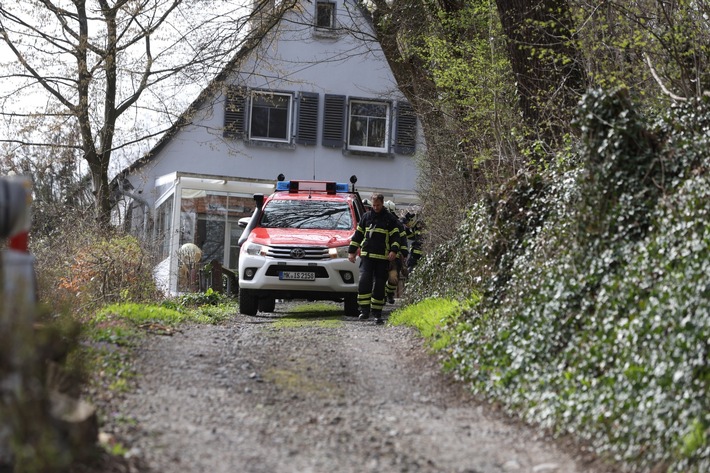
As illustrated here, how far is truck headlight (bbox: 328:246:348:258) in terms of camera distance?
17.0 metres

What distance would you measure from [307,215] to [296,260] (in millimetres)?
1500

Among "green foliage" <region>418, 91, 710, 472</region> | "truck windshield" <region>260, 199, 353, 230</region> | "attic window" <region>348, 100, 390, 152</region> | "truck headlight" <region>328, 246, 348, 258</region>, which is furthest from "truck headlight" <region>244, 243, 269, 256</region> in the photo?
"attic window" <region>348, 100, 390, 152</region>

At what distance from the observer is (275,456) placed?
6.55 m

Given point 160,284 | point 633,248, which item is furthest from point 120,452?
point 160,284

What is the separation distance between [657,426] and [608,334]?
155cm

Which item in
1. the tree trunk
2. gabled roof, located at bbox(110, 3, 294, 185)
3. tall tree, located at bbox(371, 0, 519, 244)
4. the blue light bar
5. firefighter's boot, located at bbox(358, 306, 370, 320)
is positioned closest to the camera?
the tree trunk

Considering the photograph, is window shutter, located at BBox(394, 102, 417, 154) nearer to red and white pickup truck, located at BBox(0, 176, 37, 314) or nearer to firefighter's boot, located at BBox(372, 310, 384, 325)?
firefighter's boot, located at BBox(372, 310, 384, 325)

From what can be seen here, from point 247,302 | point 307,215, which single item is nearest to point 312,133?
point 307,215

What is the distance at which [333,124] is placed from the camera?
111 feet

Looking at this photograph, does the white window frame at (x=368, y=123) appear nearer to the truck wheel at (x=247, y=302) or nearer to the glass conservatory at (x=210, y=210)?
the glass conservatory at (x=210, y=210)

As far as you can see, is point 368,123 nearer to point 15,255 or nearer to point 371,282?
point 371,282

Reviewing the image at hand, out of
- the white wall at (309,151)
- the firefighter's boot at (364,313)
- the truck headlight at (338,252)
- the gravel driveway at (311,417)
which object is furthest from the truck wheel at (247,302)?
the white wall at (309,151)

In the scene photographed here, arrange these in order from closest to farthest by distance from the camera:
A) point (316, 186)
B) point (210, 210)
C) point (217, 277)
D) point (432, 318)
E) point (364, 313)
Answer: point (432, 318), point (364, 313), point (316, 186), point (217, 277), point (210, 210)

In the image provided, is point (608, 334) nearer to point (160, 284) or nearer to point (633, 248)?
point (633, 248)
